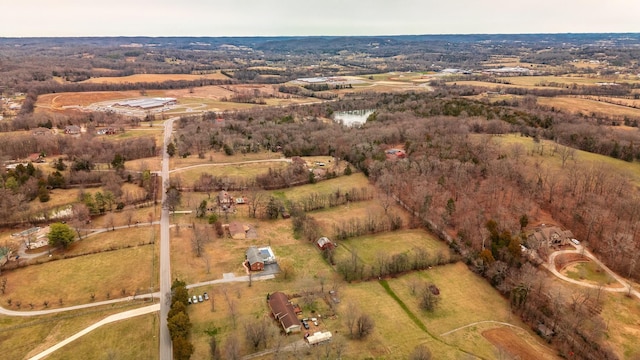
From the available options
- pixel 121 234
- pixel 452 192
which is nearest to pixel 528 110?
pixel 452 192

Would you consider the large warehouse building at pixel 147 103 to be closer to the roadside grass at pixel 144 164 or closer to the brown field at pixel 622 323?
the roadside grass at pixel 144 164

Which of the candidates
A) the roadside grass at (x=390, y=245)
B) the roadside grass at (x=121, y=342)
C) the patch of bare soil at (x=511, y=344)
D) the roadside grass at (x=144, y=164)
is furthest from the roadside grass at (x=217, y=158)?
the patch of bare soil at (x=511, y=344)

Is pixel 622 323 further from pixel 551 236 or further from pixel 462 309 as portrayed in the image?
pixel 551 236

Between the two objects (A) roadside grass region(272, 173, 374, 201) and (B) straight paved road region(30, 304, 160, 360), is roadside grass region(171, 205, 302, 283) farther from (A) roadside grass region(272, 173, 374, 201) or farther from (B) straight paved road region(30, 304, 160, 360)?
(A) roadside grass region(272, 173, 374, 201)

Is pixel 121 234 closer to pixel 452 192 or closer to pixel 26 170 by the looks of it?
pixel 26 170

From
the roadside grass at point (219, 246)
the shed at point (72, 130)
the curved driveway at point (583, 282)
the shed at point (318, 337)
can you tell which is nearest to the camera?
the shed at point (318, 337)

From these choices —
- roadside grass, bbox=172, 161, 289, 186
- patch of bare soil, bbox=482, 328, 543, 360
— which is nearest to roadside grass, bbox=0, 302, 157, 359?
patch of bare soil, bbox=482, 328, 543, 360
